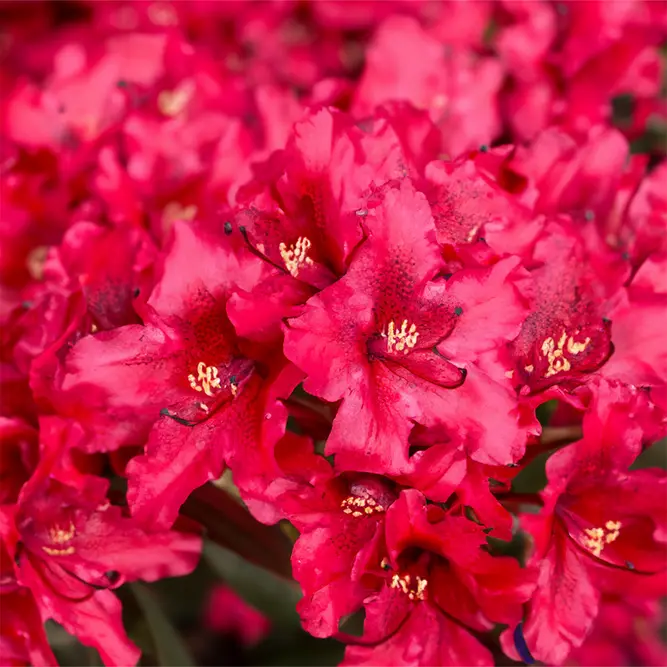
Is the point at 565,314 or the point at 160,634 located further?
the point at 160,634

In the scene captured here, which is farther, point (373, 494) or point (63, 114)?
point (63, 114)

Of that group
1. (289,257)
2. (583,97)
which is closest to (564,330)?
(289,257)

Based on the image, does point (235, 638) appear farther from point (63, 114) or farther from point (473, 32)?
point (473, 32)

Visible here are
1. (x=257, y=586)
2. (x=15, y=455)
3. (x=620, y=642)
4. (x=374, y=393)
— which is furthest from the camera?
(x=620, y=642)

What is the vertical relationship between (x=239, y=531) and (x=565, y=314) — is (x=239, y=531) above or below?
below

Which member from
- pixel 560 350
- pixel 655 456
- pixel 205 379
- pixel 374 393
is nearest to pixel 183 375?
pixel 205 379

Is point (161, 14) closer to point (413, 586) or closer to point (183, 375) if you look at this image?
point (183, 375)

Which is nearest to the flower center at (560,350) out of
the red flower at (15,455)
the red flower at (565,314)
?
the red flower at (565,314)
